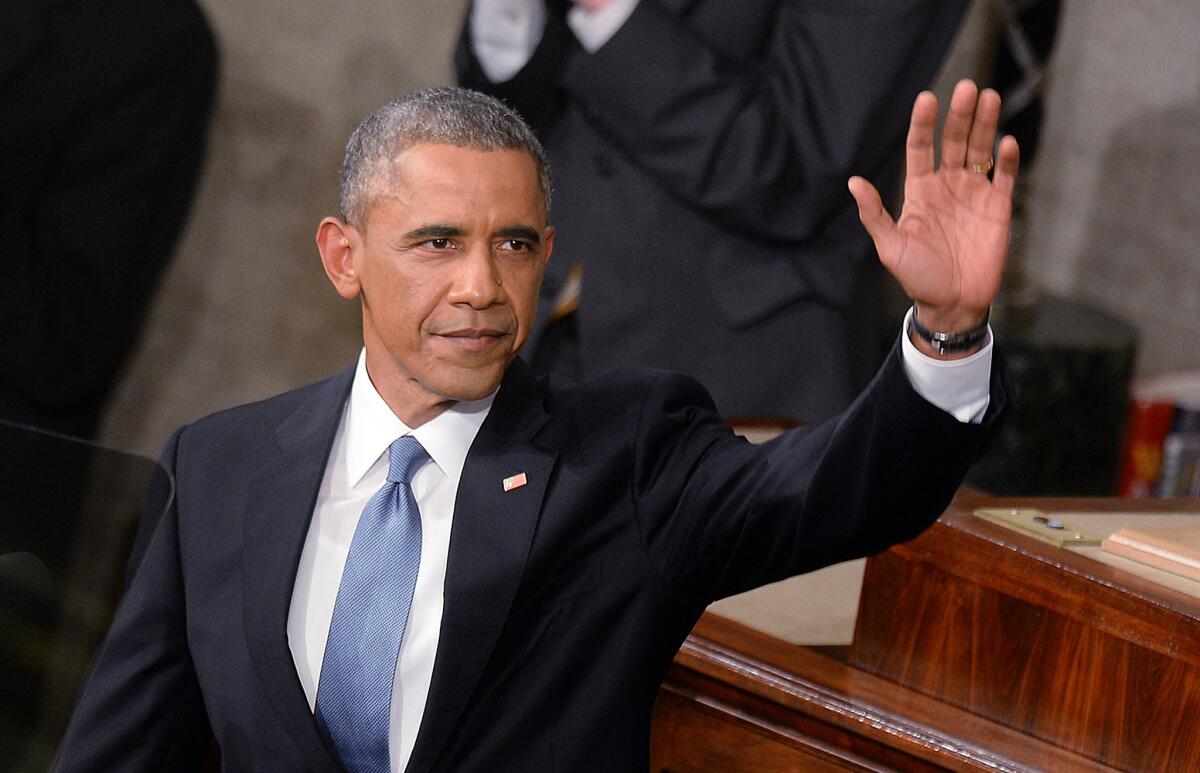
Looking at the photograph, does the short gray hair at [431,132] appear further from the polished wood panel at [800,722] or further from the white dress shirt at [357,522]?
the polished wood panel at [800,722]

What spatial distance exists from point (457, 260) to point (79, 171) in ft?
6.91

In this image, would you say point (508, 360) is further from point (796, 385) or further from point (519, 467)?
point (796, 385)

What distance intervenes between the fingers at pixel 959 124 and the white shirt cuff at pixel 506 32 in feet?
4.16

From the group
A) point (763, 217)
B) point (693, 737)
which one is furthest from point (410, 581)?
point (763, 217)

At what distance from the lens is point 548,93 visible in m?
2.63

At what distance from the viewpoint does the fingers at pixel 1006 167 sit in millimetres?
1368

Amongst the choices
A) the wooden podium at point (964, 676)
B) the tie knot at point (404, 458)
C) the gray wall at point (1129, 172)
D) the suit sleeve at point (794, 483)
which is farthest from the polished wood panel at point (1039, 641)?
the gray wall at point (1129, 172)

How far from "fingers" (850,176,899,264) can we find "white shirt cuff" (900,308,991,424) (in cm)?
5

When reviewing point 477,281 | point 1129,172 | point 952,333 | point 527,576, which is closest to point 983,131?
point 952,333

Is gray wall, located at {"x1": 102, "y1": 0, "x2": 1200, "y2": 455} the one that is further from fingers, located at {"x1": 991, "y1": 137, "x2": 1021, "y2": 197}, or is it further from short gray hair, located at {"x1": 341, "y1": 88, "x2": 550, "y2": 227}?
fingers, located at {"x1": 991, "y1": 137, "x2": 1021, "y2": 197}

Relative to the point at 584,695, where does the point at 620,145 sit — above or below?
above

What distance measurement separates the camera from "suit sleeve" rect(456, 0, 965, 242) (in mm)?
2568

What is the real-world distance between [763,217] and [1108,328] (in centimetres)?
149

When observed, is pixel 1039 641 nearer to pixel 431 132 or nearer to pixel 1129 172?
pixel 431 132
